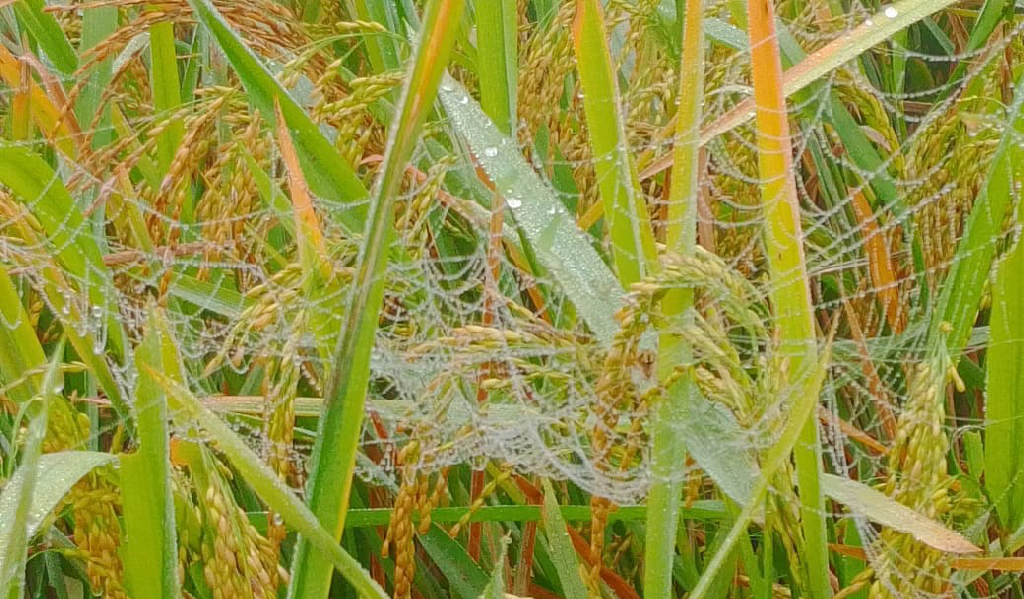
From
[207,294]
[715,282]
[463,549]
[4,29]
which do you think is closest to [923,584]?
[715,282]

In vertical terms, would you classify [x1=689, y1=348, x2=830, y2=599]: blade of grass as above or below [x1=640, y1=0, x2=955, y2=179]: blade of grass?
below

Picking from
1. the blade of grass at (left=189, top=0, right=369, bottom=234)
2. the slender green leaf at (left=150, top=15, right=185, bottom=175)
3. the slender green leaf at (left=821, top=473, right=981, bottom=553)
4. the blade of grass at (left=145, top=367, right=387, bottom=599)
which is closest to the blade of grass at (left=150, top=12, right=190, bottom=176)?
the slender green leaf at (left=150, top=15, right=185, bottom=175)

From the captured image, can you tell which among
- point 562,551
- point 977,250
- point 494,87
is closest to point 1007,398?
point 977,250

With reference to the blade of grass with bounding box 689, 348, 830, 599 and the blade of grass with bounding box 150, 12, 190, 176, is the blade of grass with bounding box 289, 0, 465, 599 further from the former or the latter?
the blade of grass with bounding box 150, 12, 190, 176

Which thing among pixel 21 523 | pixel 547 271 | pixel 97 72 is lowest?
pixel 21 523

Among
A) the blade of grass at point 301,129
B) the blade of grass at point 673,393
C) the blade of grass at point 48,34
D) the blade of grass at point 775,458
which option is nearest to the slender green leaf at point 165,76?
the blade of grass at point 48,34

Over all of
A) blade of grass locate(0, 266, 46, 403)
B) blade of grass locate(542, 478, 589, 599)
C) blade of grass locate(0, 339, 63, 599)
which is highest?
blade of grass locate(0, 266, 46, 403)

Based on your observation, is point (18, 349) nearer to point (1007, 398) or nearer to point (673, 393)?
point (673, 393)

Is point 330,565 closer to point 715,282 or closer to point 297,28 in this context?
point 715,282
